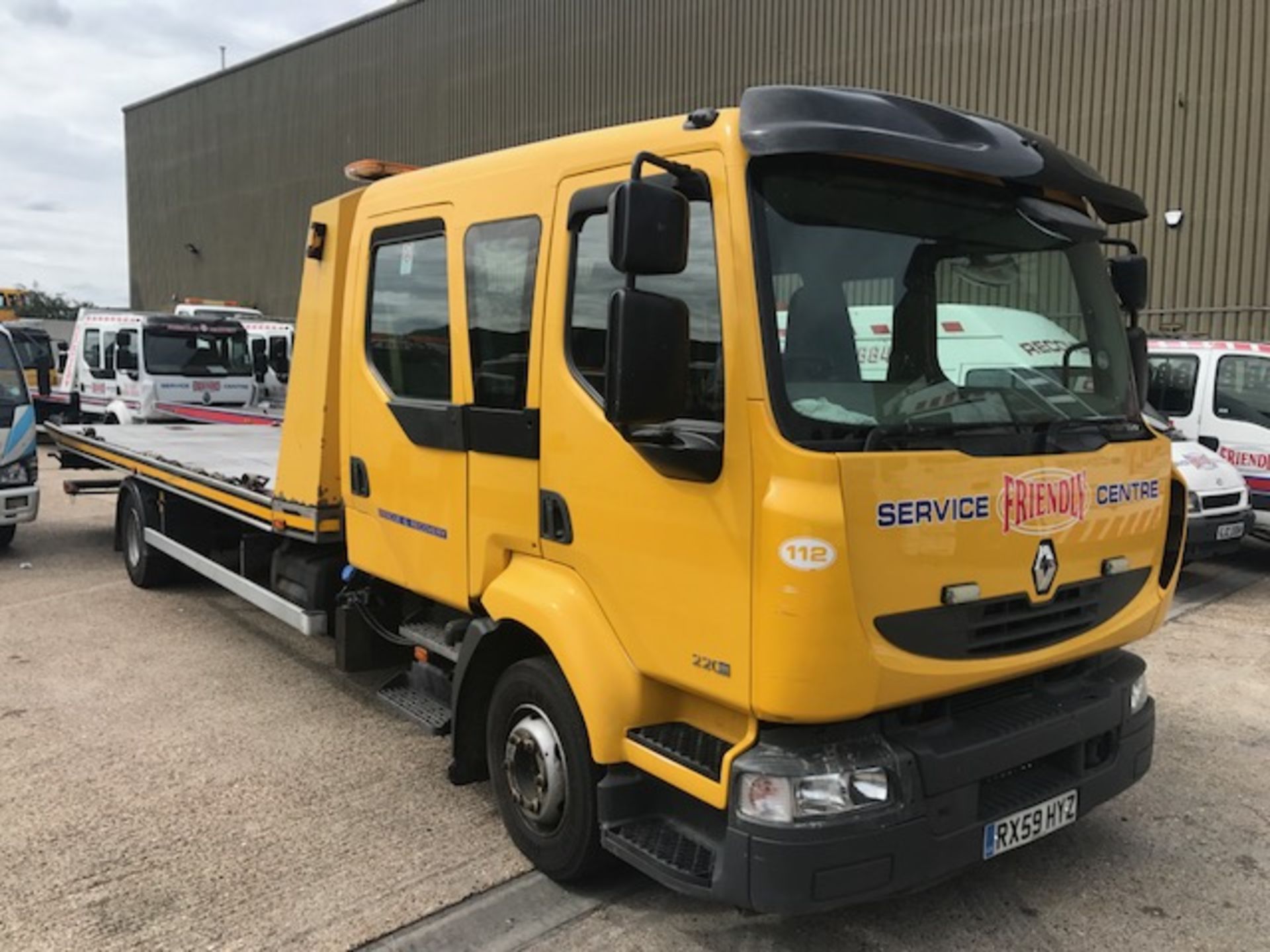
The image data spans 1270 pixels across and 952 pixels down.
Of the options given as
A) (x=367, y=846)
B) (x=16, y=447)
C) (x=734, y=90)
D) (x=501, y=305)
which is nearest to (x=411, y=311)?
(x=501, y=305)

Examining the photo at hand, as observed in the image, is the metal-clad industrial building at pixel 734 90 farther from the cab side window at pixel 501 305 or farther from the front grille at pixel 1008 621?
the front grille at pixel 1008 621

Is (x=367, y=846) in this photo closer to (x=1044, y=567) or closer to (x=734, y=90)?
(x=1044, y=567)

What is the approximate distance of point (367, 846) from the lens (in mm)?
3879

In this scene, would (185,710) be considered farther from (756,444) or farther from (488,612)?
(756,444)

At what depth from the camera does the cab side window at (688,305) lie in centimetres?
285

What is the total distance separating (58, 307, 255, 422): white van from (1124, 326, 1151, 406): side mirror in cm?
1455

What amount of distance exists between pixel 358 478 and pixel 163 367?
491 inches

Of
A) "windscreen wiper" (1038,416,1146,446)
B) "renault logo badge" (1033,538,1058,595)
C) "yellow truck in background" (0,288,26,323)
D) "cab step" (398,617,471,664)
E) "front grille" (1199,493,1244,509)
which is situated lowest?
"cab step" (398,617,471,664)

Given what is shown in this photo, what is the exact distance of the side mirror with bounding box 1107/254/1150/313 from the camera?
12.7ft

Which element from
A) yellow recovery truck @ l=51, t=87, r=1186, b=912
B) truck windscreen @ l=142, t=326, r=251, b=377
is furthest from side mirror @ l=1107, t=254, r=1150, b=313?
truck windscreen @ l=142, t=326, r=251, b=377

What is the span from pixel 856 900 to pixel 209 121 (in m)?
38.2

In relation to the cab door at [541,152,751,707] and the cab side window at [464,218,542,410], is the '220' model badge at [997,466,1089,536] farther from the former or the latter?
the cab side window at [464,218,542,410]

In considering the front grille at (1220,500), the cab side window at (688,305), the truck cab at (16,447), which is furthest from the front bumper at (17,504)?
the front grille at (1220,500)

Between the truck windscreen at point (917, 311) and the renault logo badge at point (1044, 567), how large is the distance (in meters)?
0.35
